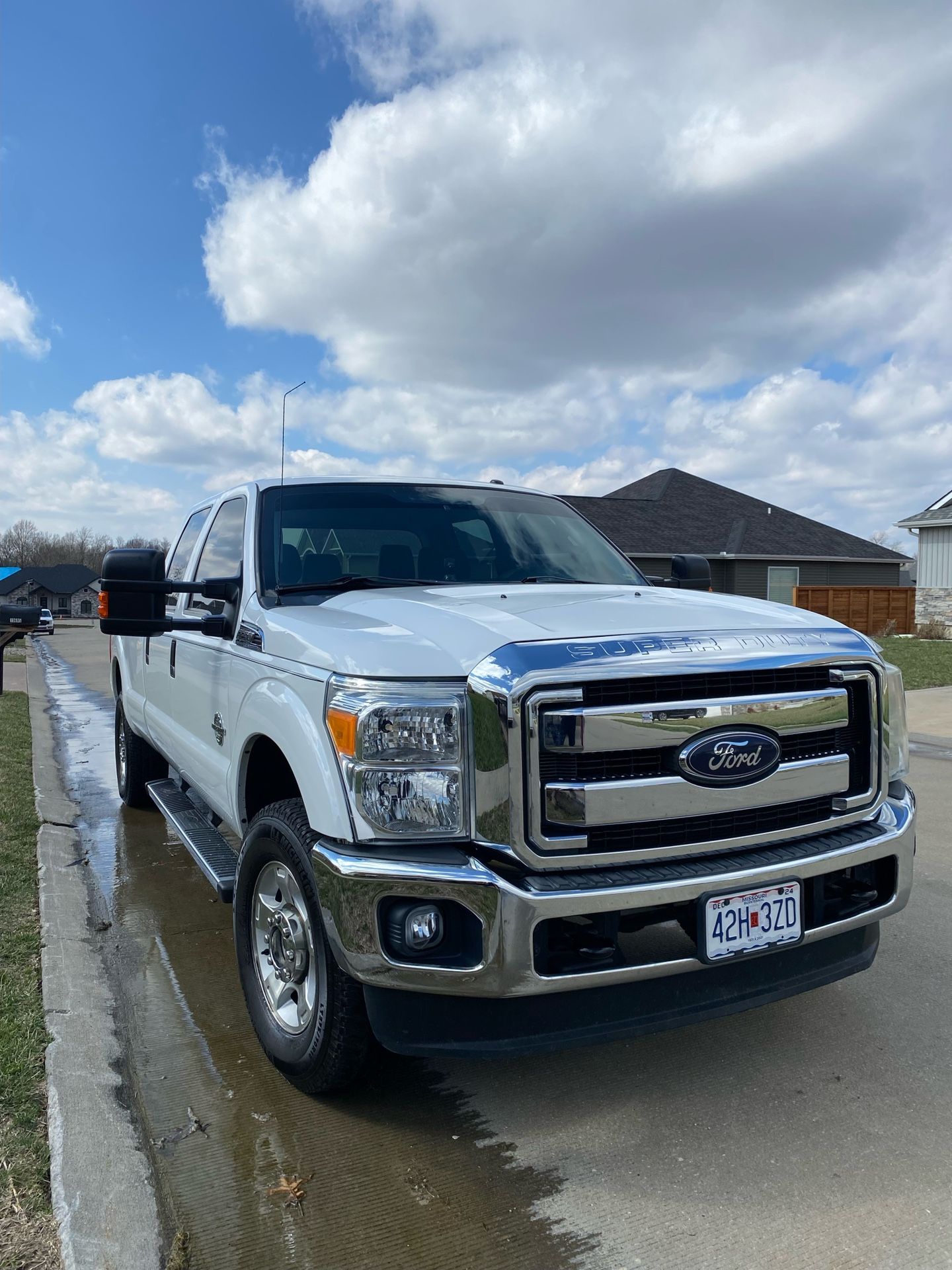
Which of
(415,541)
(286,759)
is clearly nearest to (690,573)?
(415,541)

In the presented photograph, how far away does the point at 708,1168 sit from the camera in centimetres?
264

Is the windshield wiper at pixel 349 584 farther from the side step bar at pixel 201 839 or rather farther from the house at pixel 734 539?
the house at pixel 734 539

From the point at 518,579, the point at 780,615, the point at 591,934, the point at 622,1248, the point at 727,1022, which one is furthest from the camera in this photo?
the point at 518,579

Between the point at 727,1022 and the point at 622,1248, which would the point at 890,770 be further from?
the point at 622,1248

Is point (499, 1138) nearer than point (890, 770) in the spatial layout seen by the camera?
Yes

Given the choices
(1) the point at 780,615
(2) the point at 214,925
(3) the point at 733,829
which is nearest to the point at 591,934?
(3) the point at 733,829

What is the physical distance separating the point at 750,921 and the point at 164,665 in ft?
11.5

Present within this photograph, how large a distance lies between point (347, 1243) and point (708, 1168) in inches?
39.5

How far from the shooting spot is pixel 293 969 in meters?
3.04

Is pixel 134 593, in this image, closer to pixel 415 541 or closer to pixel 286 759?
pixel 286 759

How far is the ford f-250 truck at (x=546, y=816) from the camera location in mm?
2488

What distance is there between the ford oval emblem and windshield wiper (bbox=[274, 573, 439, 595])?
151cm

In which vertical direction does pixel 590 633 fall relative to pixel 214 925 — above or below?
above

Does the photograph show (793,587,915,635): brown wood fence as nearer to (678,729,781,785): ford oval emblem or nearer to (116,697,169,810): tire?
(116,697,169,810): tire
